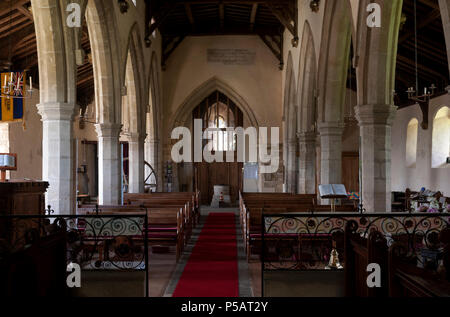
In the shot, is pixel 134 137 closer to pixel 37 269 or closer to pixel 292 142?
pixel 292 142

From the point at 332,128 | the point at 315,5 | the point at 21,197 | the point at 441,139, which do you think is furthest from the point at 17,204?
the point at 441,139

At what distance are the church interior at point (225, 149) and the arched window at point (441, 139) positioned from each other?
0.04m

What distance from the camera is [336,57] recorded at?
8.89 m

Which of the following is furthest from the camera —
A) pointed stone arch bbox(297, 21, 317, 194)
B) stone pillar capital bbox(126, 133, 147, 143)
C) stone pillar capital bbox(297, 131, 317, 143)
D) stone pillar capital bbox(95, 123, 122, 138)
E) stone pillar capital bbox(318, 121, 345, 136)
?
stone pillar capital bbox(126, 133, 147, 143)

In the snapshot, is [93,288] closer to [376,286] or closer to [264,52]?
[376,286]

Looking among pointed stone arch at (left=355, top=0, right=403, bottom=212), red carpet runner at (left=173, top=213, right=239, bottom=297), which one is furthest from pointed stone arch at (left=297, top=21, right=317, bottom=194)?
pointed stone arch at (left=355, top=0, right=403, bottom=212)

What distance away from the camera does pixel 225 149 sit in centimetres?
1914

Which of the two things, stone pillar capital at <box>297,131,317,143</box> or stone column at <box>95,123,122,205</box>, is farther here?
stone pillar capital at <box>297,131,317,143</box>

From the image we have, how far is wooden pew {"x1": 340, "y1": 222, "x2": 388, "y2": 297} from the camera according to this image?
2920 mm

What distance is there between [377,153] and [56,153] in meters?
4.91

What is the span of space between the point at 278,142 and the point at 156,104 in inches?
198

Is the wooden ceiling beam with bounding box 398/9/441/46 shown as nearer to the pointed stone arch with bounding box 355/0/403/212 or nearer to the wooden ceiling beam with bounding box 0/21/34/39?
the pointed stone arch with bounding box 355/0/403/212

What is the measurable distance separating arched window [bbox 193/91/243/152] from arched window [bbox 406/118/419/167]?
7.17 m
